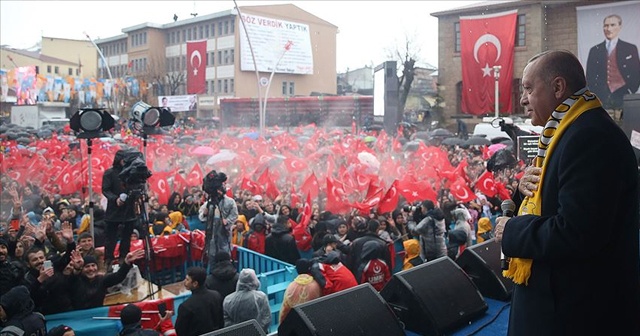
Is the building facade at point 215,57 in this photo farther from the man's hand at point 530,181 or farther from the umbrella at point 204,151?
the man's hand at point 530,181

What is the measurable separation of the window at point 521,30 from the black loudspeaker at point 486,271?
1252 inches

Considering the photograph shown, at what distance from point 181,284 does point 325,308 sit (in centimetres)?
513

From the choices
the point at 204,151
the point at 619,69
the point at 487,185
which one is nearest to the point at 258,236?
the point at 487,185

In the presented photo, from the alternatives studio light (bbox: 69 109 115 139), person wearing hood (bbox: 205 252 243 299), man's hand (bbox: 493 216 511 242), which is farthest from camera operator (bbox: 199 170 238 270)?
man's hand (bbox: 493 216 511 242)

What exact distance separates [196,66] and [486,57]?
117 feet

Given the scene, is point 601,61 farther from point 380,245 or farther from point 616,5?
point 380,245

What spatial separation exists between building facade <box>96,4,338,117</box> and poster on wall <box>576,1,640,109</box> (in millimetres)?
39739

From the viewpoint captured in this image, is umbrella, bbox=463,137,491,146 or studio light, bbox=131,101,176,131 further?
umbrella, bbox=463,137,491,146

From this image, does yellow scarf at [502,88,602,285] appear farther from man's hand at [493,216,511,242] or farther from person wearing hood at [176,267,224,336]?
person wearing hood at [176,267,224,336]

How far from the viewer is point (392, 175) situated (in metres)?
13.9

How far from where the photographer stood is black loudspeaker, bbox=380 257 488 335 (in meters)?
A: 4.32

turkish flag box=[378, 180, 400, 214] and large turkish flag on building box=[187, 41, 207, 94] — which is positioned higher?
large turkish flag on building box=[187, 41, 207, 94]

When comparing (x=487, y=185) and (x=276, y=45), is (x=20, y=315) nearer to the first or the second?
(x=487, y=185)

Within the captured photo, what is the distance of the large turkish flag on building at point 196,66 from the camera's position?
60.4 metres
